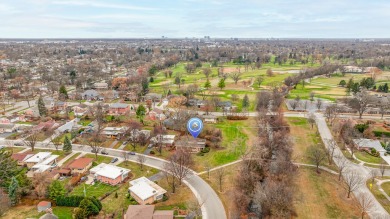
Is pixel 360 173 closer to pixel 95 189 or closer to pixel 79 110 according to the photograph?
pixel 95 189

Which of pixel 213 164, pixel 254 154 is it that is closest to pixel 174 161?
pixel 213 164

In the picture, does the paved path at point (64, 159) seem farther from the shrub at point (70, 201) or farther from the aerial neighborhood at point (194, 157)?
the shrub at point (70, 201)

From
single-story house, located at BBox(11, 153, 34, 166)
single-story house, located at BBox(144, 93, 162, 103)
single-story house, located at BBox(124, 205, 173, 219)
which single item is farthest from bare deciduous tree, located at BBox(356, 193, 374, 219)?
single-story house, located at BBox(144, 93, 162, 103)

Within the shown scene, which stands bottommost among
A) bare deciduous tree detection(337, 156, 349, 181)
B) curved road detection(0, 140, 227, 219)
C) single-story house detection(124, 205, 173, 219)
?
curved road detection(0, 140, 227, 219)

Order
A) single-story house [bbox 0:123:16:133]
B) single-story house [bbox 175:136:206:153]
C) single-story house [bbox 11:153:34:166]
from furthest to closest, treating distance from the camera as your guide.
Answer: single-story house [bbox 0:123:16:133]
single-story house [bbox 175:136:206:153]
single-story house [bbox 11:153:34:166]

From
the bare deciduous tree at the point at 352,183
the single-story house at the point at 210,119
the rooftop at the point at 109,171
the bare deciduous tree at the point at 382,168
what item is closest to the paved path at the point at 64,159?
the rooftop at the point at 109,171

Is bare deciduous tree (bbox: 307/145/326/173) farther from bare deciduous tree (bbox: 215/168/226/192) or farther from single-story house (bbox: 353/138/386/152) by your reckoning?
bare deciduous tree (bbox: 215/168/226/192)
